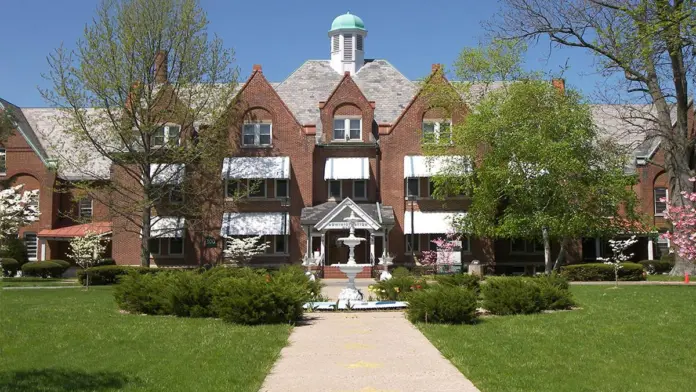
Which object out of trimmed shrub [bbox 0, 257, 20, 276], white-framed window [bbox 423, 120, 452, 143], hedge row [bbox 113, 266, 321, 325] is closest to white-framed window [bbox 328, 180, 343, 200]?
white-framed window [bbox 423, 120, 452, 143]

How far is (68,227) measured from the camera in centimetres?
4800

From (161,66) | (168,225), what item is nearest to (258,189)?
(168,225)

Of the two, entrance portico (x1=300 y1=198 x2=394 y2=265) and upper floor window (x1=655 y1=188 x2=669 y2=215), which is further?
upper floor window (x1=655 y1=188 x2=669 y2=215)

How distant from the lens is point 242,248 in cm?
4159

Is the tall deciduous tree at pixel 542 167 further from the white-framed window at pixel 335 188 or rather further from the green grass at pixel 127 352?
the green grass at pixel 127 352

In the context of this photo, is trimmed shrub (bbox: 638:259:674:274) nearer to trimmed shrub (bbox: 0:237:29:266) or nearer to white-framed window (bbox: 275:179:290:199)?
white-framed window (bbox: 275:179:290:199)

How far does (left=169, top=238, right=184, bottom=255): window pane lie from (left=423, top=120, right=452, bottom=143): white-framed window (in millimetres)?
15922

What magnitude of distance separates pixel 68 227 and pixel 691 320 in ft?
131

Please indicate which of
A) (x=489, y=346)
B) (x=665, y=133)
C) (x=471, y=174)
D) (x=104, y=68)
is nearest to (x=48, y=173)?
(x=104, y=68)

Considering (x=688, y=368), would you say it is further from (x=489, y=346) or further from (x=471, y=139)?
(x=471, y=139)

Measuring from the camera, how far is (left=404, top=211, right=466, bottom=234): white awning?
4328 centimetres

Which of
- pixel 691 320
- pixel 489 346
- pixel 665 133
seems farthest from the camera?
pixel 665 133

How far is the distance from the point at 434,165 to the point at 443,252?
5168 millimetres

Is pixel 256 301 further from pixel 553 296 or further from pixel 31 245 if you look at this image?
pixel 31 245
